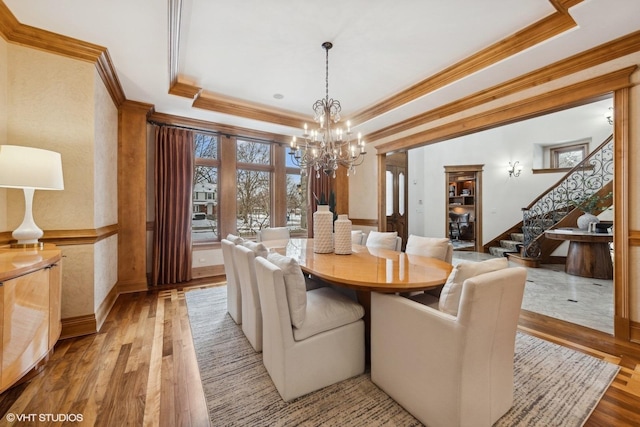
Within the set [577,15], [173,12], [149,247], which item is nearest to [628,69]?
[577,15]

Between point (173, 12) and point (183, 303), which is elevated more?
point (173, 12)

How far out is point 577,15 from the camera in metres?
2.01

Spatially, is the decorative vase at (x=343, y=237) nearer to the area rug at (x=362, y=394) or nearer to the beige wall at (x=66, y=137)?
the area rug at (x=362, y=394)

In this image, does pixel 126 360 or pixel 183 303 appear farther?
pixel 183 303

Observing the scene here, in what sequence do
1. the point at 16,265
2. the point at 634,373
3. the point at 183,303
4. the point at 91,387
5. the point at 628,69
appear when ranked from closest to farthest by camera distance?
the point at 16,265
the point at 91,387
the point at 634,373
the point at 628,69
the point at 183,303

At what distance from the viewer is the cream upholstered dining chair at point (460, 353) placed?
4.07 feet

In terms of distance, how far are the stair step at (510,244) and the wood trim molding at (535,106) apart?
14.3ft

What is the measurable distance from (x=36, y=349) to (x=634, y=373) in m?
4.17

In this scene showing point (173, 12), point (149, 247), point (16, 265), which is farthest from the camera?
point (149, 247)

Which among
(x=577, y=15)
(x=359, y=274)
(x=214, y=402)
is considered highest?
(x=577, y=15)

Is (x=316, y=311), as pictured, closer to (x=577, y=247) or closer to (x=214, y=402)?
(x=214, y=402)

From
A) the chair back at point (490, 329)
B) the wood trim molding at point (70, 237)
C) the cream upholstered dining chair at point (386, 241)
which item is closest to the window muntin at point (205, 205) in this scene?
the wood trim molding at point (70, 237)

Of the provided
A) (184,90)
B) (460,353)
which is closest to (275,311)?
(460,353)

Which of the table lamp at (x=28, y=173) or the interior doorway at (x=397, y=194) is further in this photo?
the interior doorway at (x=397, y=194)
